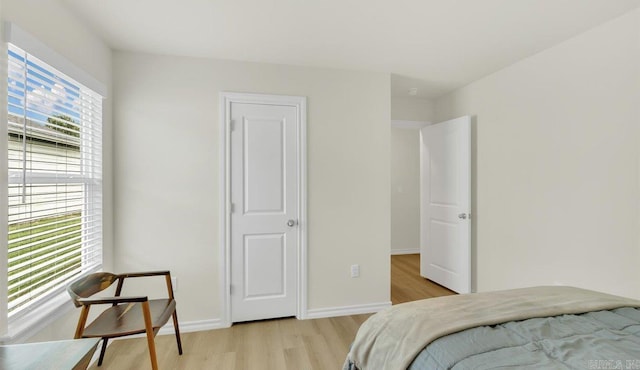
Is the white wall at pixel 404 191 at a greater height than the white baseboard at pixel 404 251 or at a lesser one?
greater

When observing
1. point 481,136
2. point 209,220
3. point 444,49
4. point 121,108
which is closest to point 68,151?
point 121,108

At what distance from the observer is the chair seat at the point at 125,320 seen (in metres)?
1.58

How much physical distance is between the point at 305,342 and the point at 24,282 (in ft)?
5.81

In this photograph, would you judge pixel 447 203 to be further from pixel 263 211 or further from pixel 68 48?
→ pixel 68 48

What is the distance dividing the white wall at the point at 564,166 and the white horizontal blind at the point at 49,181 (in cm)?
345

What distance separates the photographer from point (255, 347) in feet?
7.29

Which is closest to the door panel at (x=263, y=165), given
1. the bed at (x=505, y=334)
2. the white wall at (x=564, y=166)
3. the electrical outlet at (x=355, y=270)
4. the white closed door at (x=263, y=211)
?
the white closed door at (x=263, y=211)

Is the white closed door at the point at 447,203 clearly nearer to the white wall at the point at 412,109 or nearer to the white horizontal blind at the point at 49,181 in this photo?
the white wall at the point at 412,109

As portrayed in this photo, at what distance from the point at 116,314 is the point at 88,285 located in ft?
0.81

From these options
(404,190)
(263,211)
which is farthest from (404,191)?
(263,211)

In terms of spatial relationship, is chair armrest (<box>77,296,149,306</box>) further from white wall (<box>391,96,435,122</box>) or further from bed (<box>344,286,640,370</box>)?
white wall (<box>391,96,435,122</box>)

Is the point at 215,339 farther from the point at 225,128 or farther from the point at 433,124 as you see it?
the point at 433,124

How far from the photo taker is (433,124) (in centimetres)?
378

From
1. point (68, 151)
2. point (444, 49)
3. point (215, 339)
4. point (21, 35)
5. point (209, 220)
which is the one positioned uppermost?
point (444, 49)
